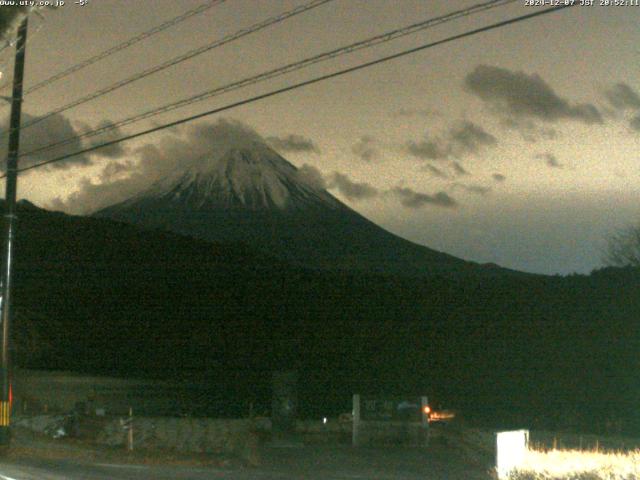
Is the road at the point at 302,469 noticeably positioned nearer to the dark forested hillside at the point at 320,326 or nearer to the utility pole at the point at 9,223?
the utility pole at the point at 9,223

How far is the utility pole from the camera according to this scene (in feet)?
70.8

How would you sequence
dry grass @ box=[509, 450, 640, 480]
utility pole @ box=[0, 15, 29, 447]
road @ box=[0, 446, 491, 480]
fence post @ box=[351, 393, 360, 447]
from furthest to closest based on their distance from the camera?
fence post @ box=[351, 393, 360, 447] → utility pole @ box=[0, 15, 29, 447] → road @ box=[0, 446, 491, 480] → dry grass @ box=[509, 450, 640, 480]

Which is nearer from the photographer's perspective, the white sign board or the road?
the white sign board

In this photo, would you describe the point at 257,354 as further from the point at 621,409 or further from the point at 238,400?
the point at 621,409

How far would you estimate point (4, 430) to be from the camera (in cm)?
2145

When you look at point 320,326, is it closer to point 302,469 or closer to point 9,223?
point 9,223

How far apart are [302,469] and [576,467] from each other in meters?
5.70

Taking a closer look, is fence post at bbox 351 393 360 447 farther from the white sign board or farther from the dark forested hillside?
the dark forested hillside

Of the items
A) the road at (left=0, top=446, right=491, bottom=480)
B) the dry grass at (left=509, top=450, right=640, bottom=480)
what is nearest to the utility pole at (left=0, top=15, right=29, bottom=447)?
the road at (left=0, top=446, right=491, bottom=480)

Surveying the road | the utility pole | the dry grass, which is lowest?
the road

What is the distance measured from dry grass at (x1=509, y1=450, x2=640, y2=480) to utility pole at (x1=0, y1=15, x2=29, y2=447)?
12401 mm

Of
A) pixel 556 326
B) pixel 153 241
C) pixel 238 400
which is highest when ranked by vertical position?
pixel 153 241

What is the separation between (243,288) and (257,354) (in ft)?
54.6

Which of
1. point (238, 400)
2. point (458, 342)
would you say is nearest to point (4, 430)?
point (238, 400)
